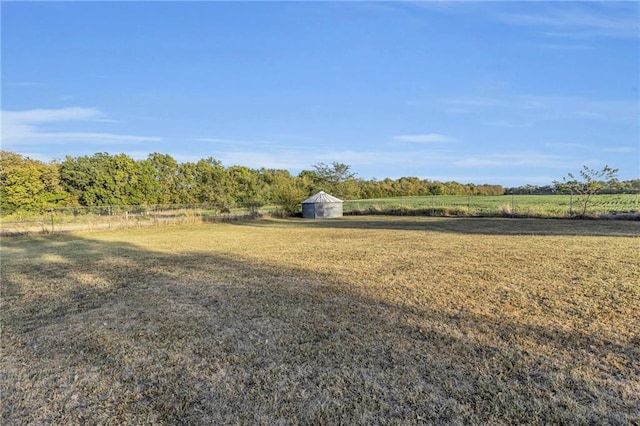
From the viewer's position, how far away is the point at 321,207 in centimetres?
2633

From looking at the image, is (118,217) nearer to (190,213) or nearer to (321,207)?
(190,213)

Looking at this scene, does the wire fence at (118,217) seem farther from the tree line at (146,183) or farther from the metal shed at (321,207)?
the metal shed at (321,207)

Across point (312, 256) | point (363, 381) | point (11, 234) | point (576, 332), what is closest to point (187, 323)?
point (363, 381)

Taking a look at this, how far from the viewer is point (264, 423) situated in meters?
2.08

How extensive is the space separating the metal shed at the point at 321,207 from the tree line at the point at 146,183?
5.40ft

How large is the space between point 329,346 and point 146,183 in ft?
104

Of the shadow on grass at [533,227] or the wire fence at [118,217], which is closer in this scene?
the shadow on grass at [533,227]

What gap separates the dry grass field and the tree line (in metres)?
20.5

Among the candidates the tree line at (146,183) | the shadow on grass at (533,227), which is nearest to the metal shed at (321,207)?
the tree line at (146,183)

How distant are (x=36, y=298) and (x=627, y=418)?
22.0 feet

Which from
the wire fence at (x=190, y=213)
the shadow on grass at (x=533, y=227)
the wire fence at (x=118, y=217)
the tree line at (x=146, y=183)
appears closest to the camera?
the shadow on grass at (x=533, y=227)

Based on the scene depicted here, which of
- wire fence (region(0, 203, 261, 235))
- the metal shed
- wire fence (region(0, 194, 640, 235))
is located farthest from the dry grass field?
the metal shed

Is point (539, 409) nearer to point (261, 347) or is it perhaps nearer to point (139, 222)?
point (261, 347)

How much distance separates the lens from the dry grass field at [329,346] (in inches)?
87.4
